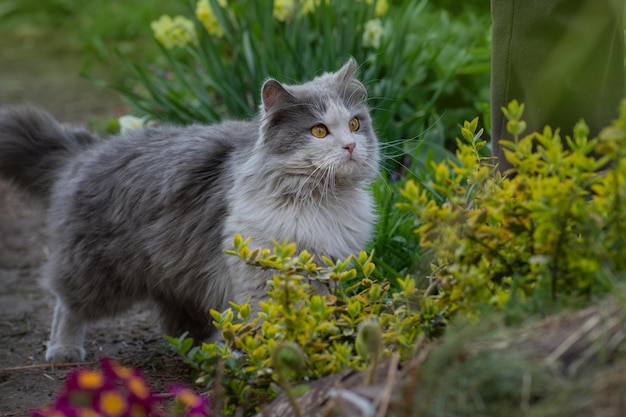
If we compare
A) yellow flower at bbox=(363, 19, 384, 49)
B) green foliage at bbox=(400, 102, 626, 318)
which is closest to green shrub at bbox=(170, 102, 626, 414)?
green foliage at bbox=(400, 102, 626, 318)

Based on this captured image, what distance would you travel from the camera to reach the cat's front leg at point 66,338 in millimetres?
3256

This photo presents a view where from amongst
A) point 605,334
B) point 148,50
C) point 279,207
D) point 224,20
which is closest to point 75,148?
point 279,207

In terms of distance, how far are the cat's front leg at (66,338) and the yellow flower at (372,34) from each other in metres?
2.20

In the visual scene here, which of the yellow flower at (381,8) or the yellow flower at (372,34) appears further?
the yellow flower at (381,8)

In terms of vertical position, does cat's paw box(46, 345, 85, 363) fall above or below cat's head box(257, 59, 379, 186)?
below

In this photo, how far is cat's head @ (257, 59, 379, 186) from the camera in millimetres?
2754

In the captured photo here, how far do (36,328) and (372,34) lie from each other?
226 centimetres

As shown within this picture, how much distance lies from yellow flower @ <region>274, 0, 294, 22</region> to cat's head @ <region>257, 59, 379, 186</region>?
2.12 metres

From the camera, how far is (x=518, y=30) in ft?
8.92

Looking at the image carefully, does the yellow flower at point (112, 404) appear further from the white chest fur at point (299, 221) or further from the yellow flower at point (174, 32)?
the yellow flower at point (174, 32)

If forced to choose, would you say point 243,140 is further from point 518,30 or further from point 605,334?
point 605,334

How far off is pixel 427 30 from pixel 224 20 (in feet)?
4.04

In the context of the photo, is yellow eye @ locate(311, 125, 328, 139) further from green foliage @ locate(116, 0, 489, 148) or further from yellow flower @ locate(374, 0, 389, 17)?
yellow flower @ locate(374, 0, 389, 17)

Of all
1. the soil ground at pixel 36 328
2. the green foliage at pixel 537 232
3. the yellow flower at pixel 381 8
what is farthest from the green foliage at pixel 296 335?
the yellow flower at pixel 381 8
